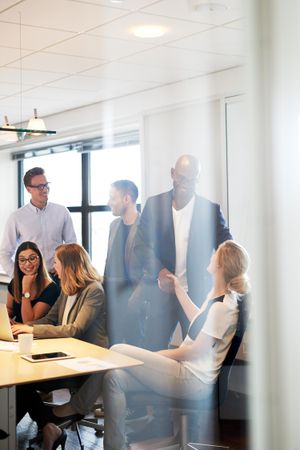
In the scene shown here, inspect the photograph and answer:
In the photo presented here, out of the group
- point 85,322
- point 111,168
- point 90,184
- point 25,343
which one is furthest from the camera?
point 90,184

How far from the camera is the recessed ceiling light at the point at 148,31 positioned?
2.86 m

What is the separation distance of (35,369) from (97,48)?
1.73 m

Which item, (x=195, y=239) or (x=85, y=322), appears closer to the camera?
(x=195, y=239)

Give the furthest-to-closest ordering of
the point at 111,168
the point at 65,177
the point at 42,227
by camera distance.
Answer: the point at 65,177 < the point at 111,168 < the point at 42,227

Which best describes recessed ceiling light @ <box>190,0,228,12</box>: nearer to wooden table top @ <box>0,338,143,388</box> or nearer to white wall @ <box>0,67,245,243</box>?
white wall @ <box>0,67,245,243</box>

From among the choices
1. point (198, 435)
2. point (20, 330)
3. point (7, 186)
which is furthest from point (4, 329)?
point (7, 186)

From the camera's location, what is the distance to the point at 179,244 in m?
2.50

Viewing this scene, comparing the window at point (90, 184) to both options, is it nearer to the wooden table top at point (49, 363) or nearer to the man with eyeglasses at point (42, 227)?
the man with eyeglasses at point (42, 227)

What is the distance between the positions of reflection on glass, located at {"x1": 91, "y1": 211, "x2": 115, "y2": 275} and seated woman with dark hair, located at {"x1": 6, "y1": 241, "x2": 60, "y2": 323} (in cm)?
179

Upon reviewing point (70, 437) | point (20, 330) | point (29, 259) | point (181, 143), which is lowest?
point (70, 437)

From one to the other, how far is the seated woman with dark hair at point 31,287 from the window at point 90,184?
5.04 feet

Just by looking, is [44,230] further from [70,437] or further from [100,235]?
[70,437]

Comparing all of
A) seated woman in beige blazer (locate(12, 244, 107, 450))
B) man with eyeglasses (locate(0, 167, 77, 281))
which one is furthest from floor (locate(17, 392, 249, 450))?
man with eyeglasses (locate(0, 167, 77, 281))

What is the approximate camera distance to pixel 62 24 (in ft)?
9.15
